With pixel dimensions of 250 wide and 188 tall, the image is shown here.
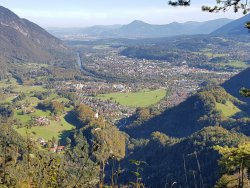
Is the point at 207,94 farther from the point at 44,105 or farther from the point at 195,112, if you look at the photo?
the point at 44,105

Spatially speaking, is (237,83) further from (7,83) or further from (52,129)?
(7,83)

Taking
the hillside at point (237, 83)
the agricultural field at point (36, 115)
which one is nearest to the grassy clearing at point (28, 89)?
the agricultural field at point (36, 115)

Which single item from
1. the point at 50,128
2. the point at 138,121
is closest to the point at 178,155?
the point at 138,121

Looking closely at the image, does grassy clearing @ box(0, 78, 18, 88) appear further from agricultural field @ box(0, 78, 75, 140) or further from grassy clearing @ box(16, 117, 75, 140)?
grassy clearing @ box(16, 117, 75, 140)

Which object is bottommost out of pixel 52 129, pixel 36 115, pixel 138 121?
pixel 138 121

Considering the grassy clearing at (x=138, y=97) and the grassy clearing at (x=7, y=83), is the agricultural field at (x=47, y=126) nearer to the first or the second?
the grassy clearing at (x=138, y=97)

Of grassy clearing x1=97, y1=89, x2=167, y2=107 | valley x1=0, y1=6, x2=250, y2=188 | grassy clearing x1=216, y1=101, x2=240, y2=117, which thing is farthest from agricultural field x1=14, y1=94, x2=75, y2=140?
grassy clearing x1=216, y1=101, x2=240, y2=117
